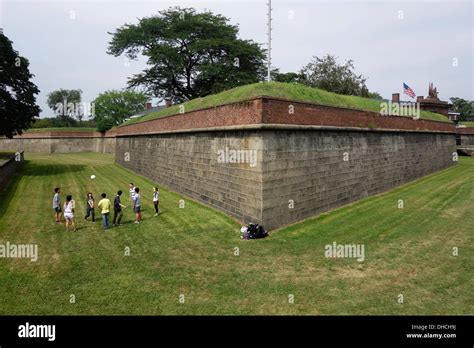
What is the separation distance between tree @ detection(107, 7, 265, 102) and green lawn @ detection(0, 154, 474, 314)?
25.3 m

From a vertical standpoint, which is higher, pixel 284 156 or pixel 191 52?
pixel 191 52

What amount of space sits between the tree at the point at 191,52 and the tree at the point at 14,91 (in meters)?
15.7

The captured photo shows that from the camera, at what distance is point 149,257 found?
1076 centimetres

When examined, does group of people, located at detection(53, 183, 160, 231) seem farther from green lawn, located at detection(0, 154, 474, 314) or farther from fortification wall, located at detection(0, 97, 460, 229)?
fortification wall, located at detection(0, 97, 460, 229)

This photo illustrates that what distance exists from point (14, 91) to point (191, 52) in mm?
19610

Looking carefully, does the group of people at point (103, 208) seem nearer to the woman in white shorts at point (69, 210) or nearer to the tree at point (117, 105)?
the woman in white shorts at point (69, 210)

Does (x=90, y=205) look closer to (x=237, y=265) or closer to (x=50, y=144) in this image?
(x=237, y=265)

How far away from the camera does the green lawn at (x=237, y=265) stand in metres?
7.87

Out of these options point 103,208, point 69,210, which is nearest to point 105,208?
point 103,208

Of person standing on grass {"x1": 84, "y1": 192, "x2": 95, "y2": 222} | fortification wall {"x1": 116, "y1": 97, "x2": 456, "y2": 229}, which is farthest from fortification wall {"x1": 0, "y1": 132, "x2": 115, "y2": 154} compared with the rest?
person standing on grass {"x1": 84, "y1": 192, "x2": 95, "y2": 222}

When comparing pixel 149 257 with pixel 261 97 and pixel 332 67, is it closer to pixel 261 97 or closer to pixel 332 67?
pixel 261 97

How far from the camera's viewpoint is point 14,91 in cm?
2434
